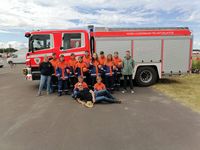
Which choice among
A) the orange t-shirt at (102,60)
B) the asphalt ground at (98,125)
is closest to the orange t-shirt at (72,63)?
the orange t-shirt at (102,60)

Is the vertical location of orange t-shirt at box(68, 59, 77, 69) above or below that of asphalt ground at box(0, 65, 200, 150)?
above

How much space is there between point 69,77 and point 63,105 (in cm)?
216

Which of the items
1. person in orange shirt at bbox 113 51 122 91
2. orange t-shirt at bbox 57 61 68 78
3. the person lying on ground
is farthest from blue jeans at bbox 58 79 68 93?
person in orange shirt at bbox 113 51 122 91

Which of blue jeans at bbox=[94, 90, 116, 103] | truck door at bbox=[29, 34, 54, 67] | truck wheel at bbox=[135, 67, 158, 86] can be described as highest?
truck door at bbox=[29, 34, 54, 67]

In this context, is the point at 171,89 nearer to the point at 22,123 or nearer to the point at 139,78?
the point at 139,78

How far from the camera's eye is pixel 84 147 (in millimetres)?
4352

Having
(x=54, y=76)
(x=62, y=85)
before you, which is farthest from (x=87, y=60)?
(x=54, y=76)

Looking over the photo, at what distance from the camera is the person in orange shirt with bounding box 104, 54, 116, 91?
9.66m

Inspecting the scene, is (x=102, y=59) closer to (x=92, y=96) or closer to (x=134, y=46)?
(x=134, y=46)

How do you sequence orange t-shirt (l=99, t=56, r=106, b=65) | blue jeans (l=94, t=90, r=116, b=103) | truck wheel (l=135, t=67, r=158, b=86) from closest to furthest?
blue jeans (l=94, t=90, r=116, b=103) → orange t-shirt (l=99, t=56, r=106, b=65) → truck wheel (l=135, t=67, r=158, b=86)

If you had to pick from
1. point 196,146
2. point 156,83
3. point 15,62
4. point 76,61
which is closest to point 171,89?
point 156,83

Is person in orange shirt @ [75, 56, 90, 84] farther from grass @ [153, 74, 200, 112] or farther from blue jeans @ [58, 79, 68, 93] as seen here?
grass @ [153, 74, 200, 112]

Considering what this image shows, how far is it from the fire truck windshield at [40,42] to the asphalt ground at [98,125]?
9.26 ft

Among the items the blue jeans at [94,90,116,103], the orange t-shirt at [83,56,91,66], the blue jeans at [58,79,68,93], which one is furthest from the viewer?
the orange t-shirt at [83,56,91,66]
